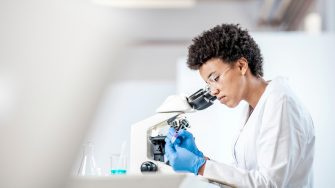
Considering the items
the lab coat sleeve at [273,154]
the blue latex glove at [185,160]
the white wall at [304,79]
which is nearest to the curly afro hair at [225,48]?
the lab coat sleeve at [273,154]

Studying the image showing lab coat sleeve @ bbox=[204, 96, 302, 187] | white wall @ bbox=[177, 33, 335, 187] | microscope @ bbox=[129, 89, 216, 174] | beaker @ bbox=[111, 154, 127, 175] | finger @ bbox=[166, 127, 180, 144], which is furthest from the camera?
white wall @ bbox=[177, 33, 335, 187]

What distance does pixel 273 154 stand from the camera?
155cm

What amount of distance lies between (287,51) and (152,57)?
85.4 inches

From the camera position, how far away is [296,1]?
15.3ft

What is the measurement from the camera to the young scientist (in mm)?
1555

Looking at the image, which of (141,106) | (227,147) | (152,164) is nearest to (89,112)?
(152,164)

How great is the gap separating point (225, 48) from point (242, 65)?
0.34 ft

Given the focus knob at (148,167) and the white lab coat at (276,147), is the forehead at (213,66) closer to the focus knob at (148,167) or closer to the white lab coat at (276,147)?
the white lab coat at (276,147)

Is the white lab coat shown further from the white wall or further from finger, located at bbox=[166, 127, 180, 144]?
the white wall

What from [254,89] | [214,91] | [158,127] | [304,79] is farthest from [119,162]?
[304,79]

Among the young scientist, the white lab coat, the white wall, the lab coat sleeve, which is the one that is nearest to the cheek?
the young scientist

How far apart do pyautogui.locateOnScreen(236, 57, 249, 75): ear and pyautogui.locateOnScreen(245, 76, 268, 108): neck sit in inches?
2.0

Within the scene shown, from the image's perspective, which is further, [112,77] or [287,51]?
[287,51]

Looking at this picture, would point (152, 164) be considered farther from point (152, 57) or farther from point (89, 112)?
point (152, 57)
